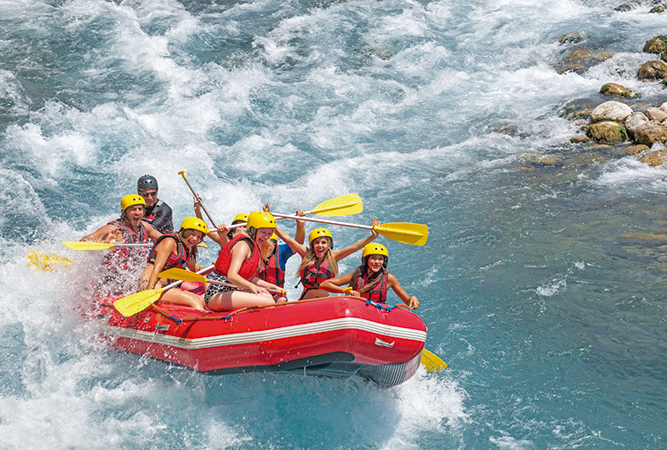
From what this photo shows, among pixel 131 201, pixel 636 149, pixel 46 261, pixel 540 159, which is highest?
pixel 131 201

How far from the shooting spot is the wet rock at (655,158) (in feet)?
34.3

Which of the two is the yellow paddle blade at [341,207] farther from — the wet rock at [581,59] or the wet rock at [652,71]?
the wet rock at [581,59]

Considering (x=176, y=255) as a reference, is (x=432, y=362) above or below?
below

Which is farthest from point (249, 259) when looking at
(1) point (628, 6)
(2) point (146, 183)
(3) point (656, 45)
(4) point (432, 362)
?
(1) point (628, 6)

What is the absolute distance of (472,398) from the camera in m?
5.96

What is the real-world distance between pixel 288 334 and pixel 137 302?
1.40 m

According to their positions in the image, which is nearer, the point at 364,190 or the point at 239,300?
the point at 239,300

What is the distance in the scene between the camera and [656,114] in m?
11.3

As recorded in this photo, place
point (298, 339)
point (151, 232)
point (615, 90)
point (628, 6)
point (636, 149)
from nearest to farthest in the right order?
point (298, 339) → point (151, 232) → point (636, 149) → point (615, 90) → point (628, 6)

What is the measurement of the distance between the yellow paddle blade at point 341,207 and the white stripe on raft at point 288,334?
1929 mm

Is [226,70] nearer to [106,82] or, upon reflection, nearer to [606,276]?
[106,82]

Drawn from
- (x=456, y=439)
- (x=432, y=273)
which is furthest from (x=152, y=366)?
(x=432, y=273)

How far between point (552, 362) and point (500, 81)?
9.88 metres

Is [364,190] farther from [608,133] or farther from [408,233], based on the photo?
[608,133]
